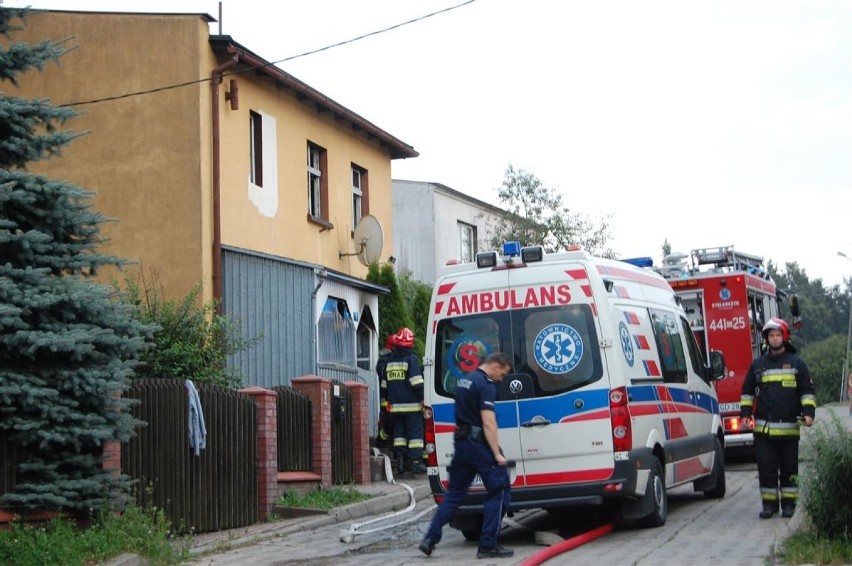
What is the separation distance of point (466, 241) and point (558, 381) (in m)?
26.9

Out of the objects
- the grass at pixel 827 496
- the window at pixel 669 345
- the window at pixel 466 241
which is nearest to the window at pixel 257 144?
the window at pixel 669 345

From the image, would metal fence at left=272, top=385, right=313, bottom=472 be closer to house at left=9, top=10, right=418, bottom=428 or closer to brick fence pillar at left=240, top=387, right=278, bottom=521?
brick fence pillar at left=240, top=387, right=278, bottom=521

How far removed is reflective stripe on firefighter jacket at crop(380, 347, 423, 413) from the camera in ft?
56.7

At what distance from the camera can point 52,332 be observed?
34.0 ft

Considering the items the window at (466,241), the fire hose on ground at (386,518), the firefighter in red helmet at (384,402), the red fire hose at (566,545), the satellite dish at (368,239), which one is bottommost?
the red fire hose at (566,545)

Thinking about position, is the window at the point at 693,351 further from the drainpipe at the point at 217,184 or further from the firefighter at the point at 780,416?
the drainpipe at the point at 217,184

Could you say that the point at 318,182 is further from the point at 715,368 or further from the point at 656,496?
the point at 656,496

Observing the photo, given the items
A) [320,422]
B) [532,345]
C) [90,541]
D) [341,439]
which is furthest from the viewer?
[341,439]

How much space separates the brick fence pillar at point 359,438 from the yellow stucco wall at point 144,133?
9.06 ft

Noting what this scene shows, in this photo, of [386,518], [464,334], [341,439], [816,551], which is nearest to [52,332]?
[464,334]

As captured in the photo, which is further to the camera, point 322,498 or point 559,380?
point 322,498

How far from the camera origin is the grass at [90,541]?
9.45 metres

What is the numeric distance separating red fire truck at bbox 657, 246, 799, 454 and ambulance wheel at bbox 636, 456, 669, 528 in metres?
5.95

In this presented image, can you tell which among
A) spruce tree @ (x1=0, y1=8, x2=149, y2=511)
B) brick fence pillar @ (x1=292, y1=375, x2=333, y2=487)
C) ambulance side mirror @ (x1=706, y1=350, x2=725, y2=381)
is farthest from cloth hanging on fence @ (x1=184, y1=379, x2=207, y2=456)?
ambulance side mirror @ (x1=706, y1=350, x2=725, y2=381)
